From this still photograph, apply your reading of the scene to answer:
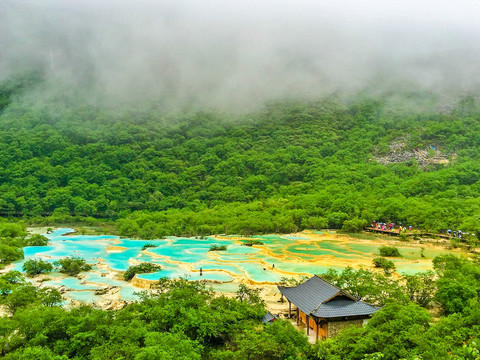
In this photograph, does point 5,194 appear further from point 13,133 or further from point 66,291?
point 66,291

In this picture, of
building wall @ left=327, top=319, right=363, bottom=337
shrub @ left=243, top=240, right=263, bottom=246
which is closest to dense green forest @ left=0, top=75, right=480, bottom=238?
shrub @ left=243, top=240, right=263, bottom=246

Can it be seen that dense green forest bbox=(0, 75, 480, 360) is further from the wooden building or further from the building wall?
the building wall

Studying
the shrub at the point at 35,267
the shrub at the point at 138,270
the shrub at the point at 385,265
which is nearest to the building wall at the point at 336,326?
the shrub at the point at 385,265

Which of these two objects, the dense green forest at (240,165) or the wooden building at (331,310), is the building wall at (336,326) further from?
the dense green forest at (240,165)

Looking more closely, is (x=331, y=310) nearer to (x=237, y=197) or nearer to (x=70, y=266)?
(x=70, y=266)

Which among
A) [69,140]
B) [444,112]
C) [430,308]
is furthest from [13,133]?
[444,112]
